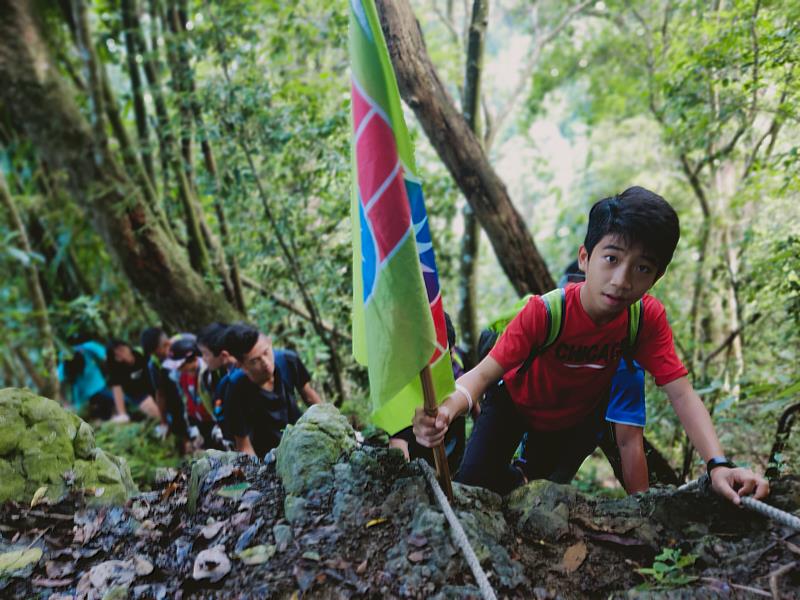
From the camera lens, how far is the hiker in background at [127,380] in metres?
7.20

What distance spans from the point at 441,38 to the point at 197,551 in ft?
38.0

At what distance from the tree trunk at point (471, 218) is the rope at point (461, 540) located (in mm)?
4102

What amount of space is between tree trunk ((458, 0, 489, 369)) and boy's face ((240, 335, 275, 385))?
2.89 metres

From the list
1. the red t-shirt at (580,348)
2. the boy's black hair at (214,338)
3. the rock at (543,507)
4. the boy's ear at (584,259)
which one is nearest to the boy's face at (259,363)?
the boy's black hair at (214,338)

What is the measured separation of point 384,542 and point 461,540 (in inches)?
12.9

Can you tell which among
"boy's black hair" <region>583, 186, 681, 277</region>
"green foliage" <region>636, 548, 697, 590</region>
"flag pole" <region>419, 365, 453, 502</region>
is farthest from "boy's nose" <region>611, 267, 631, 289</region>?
"green foliage" <region>636, 548, 697, 590</region>

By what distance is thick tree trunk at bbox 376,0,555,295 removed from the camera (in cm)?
470

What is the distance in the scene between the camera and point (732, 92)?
448cm

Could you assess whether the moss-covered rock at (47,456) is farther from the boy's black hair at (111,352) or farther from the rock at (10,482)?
the boy's black hair at (111,352)

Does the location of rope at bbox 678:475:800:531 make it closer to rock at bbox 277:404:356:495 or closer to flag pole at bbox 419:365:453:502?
flag pole at bbox 419:365:453:502

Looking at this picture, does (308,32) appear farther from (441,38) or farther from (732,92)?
(441,38)

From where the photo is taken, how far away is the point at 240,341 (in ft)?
13.0

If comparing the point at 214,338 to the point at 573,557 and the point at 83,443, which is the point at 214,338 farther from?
the point at 573,557

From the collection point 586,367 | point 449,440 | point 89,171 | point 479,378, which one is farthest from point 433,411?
point 89,171
